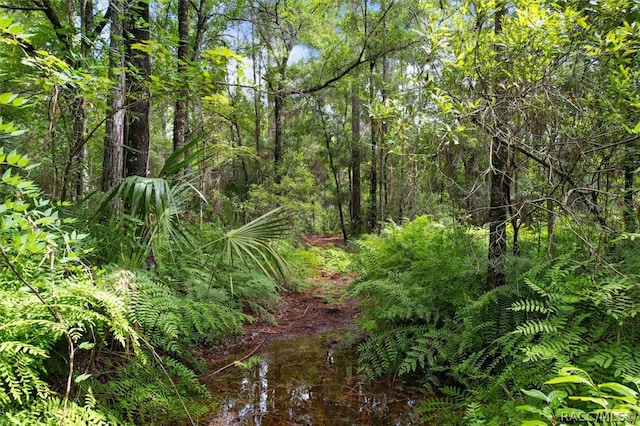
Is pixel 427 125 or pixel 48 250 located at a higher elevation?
pixel 427 125

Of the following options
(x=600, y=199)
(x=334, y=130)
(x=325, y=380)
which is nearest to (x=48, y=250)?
(x=325, y=380)

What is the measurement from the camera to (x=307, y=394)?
3227 mm

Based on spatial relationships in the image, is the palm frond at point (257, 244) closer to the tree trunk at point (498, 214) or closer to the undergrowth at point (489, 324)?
the undergrowth at point (489, 324)

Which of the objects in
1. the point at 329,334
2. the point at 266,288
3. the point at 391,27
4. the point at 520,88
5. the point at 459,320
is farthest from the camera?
the point at 391,27

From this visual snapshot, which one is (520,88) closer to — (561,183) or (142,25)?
(561,183)

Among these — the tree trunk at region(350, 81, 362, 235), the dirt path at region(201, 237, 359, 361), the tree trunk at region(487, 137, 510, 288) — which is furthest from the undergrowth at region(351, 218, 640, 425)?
the tree trunk at region(350, 81, 362, 235)

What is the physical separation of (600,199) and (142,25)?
4.97m

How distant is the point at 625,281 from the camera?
2.13 metres

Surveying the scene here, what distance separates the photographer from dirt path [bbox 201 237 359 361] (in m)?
4.42

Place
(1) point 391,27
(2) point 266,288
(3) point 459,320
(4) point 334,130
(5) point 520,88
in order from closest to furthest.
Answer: (5) point 520,88 < (3) point 459,320 < (2) point 266,288 < (1) point 391,27 < (4) point 334,130

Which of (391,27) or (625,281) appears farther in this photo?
(391,27)

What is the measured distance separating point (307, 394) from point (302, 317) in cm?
224

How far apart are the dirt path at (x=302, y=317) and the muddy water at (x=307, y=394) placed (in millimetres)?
444

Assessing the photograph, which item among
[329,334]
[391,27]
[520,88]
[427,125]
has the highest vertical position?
[391,27]
